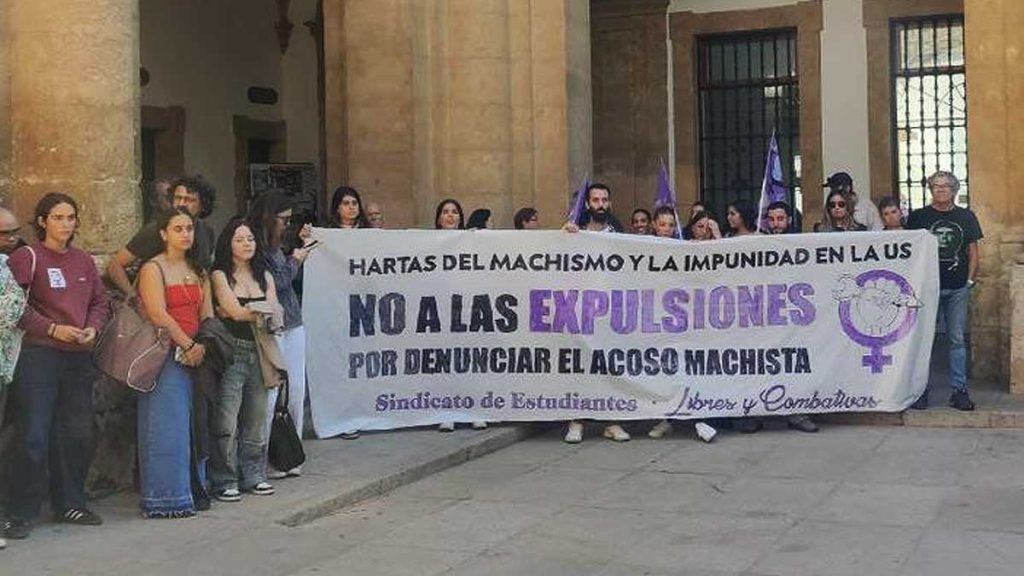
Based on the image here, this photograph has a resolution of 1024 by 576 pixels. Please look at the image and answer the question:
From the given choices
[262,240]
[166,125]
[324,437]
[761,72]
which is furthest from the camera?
[761,72]

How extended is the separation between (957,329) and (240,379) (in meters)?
5.69

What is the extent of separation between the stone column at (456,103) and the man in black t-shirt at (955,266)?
3595 mm

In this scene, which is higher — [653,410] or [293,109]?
[293,109]

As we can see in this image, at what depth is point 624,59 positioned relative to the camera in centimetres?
1842

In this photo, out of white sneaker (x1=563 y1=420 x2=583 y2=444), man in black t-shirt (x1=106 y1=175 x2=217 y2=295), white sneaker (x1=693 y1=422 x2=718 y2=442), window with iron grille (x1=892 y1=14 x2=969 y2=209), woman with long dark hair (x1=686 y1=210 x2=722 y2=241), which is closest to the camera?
man in black t-shirt (x1=106 y1=175 x2=217 y2=295)

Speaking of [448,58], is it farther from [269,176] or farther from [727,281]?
[269,176]

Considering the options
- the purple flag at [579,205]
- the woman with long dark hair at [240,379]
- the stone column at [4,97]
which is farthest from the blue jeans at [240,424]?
the purple flag at [579,205]

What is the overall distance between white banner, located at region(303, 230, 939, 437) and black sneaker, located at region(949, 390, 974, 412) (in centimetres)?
35

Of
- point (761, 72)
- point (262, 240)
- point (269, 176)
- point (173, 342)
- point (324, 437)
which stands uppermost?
point (761, 72)

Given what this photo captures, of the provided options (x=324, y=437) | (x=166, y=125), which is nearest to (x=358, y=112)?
(x=324, y=437)

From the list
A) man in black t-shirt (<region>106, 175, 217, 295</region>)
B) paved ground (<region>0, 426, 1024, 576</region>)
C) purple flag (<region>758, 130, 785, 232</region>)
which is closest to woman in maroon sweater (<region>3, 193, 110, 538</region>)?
paved ground (<region>0, 426, 1024, 576</region>)

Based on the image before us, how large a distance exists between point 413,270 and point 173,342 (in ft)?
10.2

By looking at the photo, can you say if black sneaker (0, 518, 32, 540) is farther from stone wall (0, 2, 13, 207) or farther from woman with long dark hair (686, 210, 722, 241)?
woman with long dark hair (686, 210, 722, 241)

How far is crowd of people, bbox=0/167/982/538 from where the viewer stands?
7.05 meters
